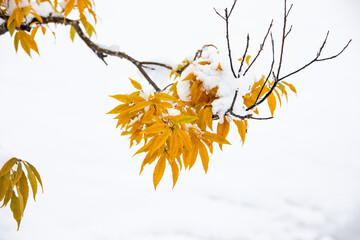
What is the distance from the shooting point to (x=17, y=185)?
52 centimetres

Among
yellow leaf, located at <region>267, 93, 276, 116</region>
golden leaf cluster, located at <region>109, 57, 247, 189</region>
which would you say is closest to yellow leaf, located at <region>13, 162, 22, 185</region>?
golden leaf cluster, located at <region>109, 57, 247, 189</region>

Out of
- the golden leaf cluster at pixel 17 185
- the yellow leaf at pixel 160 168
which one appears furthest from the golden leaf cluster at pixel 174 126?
the golden leaf cluster at pixel 17 185

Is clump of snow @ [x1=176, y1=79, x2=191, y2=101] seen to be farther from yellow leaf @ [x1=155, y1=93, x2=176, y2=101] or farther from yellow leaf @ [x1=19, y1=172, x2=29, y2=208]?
yellow leaf @ [x1=19, y1=172, x2=29, y2=208]

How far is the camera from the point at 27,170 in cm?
51

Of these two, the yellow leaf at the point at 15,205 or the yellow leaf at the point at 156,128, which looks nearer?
the yellow leaf at the point at 156,128

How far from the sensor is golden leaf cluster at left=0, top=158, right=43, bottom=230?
50 cm

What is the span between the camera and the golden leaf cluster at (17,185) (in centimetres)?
50

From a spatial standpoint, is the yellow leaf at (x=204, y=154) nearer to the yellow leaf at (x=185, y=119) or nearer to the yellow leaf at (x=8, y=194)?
the yellow leaf at (x=185, y=119)

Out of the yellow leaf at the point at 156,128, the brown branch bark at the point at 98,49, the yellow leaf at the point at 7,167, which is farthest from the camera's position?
the brown branch bark at the point at 98,49

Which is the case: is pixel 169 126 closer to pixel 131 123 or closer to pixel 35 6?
pixel 131 123

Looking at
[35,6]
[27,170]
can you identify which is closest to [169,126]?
[27,170]

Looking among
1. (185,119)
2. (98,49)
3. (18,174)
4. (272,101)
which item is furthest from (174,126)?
(98,49)

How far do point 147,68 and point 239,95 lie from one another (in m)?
0.35

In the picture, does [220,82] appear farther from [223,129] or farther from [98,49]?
[98,49]
